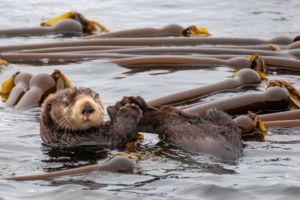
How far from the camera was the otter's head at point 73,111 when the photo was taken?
620 cm

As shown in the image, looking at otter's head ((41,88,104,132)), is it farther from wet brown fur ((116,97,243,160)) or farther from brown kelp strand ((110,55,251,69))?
brown kelp strand ((110,55,251,69))

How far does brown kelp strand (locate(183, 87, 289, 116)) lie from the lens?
7.11 m

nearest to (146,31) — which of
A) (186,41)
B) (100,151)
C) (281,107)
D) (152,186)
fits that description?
(186,41)

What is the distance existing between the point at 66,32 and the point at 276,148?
7.23 m

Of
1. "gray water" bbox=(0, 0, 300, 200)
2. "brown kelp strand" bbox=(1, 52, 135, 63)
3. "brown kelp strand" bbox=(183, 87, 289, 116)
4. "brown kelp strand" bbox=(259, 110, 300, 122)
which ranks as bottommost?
"gray water" bbox=(0, 0, 300, 200)

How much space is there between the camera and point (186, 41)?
10703 mm

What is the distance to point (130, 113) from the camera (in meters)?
6.14

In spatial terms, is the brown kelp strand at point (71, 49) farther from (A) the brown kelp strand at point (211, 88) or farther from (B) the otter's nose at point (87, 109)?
(B) the otter's nose at point (87, 109)

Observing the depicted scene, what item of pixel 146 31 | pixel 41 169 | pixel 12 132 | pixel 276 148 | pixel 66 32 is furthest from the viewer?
pixel 66 32

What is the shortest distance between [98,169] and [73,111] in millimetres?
1072

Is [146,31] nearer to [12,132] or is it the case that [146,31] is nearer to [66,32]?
[66,32]

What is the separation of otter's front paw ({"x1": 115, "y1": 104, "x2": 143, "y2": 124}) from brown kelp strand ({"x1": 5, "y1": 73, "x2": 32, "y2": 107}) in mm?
2307

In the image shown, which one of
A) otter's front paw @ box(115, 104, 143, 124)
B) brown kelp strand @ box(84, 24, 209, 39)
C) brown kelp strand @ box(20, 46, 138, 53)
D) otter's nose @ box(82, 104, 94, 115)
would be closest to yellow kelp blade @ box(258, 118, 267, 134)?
otter's front paw @ box(115, 104, 143, 124)

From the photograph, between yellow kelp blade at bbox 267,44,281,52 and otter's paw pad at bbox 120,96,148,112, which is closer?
otter's paw pad at bbox 120,96,148,112
